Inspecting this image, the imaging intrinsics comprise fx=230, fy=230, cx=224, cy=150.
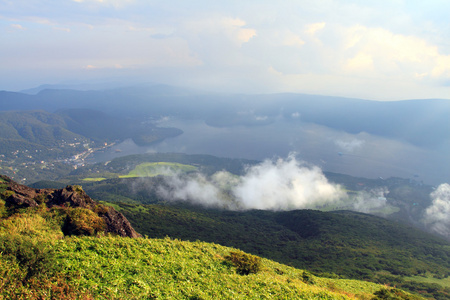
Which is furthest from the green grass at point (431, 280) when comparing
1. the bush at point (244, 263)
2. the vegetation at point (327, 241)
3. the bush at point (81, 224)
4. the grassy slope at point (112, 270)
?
the bush at point (81, 224)

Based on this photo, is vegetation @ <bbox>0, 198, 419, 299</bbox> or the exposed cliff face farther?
the exposed cliff face

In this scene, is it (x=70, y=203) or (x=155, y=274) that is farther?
(x=70, y=203)

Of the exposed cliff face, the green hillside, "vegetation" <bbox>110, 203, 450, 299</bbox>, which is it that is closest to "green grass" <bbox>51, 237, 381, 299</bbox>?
the green hillside

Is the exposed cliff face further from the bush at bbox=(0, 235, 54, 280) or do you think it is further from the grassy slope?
the bush at bbox=(0, 235, 54, 280)

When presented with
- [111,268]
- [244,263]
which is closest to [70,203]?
[111,268]

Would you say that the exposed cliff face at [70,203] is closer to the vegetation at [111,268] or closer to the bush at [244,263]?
the vegetation at [111,268]

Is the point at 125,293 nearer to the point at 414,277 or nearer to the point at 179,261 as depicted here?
the point at 179,261

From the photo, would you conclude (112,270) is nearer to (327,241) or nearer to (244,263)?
(244,263)

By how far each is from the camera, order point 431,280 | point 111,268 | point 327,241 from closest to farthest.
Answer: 1. point 111,268
2. point 431,280
3. point 327,241
